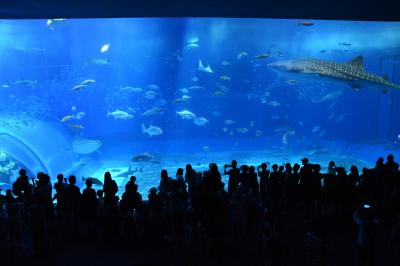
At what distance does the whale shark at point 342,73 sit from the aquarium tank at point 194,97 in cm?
4

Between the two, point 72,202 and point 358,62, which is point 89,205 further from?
point 358,62

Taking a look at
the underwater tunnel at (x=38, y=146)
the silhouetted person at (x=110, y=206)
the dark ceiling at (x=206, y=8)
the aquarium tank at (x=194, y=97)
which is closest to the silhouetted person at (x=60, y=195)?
the silhouetted person at (x=110, y=206)

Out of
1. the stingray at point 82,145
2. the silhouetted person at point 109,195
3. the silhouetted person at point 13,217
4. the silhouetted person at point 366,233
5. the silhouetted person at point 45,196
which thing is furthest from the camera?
the stingray at point 82,145

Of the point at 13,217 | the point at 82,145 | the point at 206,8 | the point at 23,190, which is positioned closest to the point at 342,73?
the point at 206,8

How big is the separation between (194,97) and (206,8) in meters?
21.6

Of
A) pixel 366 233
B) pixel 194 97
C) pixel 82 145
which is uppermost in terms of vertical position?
pixel 194 97

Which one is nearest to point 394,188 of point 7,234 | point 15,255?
point 15,255

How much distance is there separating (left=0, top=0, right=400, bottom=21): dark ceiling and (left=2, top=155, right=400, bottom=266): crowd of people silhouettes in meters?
A: 3.59

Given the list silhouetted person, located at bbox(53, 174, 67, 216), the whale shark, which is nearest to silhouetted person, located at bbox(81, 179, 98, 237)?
silhouetted person, located at bbox(53, 174, 67, 216)

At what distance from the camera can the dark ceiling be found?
6.58 metres

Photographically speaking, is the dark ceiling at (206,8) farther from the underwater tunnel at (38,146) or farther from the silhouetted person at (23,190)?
the underwater tunnel at (38,146)

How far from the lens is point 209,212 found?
4355 mm

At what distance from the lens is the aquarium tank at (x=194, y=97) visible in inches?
608

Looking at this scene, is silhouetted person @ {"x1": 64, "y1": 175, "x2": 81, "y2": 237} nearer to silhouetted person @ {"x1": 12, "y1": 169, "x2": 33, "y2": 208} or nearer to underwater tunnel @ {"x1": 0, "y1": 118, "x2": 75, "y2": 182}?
→ silhouetted person @ {"x1": 12, "y1": 169, "x2": 33, "y2": 208}
